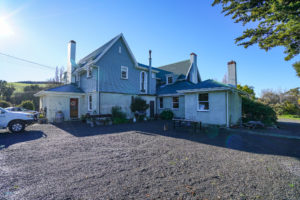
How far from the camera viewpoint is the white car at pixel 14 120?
8086 millimetres

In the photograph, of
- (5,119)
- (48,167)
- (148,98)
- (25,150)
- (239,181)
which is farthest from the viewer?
(148,98)

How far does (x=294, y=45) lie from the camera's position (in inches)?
331

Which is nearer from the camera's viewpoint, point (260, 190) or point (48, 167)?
point (260, 190)

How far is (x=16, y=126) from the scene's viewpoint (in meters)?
8.56

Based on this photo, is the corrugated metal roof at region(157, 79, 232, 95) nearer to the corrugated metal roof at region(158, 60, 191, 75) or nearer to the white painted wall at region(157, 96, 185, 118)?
the white painted wall at region(157, 96, 185, 118)

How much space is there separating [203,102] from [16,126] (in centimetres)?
1323

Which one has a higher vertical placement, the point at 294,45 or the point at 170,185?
the point at 294,45

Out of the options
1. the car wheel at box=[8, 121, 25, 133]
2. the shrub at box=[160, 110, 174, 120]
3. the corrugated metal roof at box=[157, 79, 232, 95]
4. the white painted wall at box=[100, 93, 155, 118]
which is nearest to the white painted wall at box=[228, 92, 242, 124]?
the corrugated metal roof at box=[157, 79, 232, 95]

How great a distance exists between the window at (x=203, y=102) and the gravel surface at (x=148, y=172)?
5.92 m

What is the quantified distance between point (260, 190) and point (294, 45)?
990 centimetres

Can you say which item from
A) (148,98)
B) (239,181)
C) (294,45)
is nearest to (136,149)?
(239,181)

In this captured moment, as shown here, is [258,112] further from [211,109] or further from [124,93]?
[124,93]

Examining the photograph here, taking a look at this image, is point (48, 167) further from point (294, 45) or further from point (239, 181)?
point (294, 45)

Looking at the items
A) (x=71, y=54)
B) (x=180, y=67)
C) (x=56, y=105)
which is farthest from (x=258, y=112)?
(x=71, y=54)
